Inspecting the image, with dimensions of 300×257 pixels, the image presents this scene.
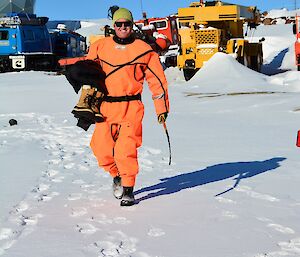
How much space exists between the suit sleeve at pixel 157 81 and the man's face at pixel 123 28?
0.78ft

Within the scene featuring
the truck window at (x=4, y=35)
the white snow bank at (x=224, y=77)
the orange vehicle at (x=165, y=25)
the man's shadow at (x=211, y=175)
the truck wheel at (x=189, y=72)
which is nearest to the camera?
the man's shadow at (x=211, y=175)

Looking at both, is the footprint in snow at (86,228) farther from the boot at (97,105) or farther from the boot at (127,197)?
the boot at (97,105)

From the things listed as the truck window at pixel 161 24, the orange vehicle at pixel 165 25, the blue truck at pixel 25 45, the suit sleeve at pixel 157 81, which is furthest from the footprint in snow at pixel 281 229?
the truck window at pixel 161 24

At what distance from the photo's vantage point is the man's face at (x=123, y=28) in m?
4.31

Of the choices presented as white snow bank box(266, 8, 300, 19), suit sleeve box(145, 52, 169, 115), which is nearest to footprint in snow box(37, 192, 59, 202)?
suit sleeve box(145, 52, 169, 115)

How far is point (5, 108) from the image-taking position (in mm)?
12164

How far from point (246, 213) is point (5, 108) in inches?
354

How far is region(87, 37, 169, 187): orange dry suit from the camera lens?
4.28 meters

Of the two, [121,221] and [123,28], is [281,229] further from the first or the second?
[123,28]

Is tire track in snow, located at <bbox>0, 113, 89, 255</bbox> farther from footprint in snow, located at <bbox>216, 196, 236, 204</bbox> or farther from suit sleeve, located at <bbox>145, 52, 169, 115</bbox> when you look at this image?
footprint in snow, located at <bbox>216, 196, 236, 204</bbox>

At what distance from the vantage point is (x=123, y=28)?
4340mm

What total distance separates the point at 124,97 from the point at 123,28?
20.7 inches

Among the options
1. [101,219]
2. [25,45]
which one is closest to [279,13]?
[25,45]

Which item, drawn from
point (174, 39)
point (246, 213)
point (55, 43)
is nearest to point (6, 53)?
point (55, 43)
